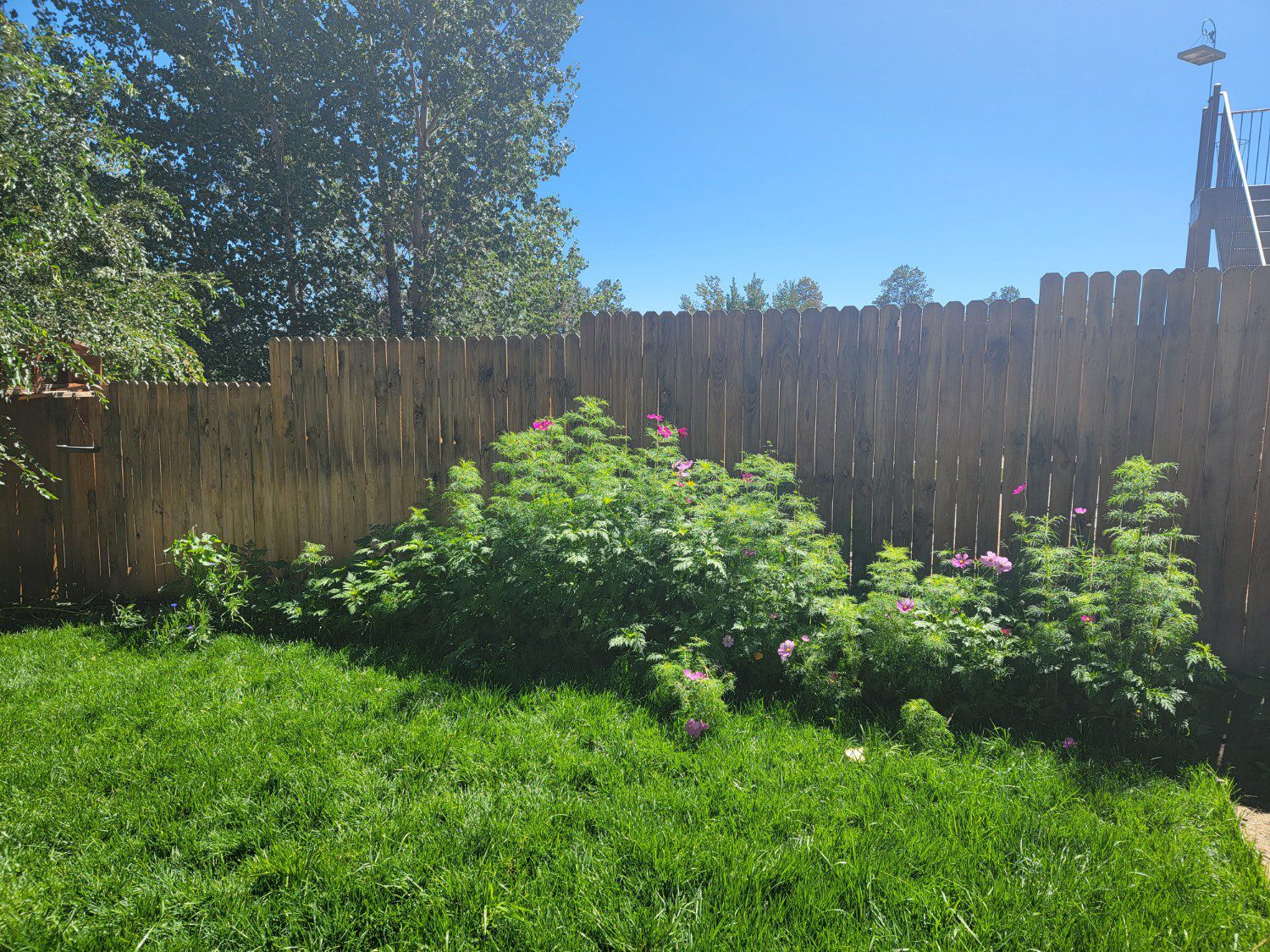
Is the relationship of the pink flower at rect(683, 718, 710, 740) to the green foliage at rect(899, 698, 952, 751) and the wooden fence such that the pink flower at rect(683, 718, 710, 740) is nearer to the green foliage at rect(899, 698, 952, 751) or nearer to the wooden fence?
the green foliage at rect(899, 698, 952, 751)

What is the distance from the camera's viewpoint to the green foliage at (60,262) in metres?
4.49

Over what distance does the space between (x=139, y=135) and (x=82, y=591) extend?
12924 mm

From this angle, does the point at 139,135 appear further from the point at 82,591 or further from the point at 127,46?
the point at 82,591

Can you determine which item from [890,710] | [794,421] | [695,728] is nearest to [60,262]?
[794,421]

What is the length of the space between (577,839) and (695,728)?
0.80 meters

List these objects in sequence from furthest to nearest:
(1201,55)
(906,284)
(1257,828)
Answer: (906,284) → (1201,55) → (1257,828)

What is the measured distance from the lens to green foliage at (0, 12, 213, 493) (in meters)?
4.49

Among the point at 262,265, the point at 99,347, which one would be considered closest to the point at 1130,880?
the point at 99,347

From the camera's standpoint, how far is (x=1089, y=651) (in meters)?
2.91

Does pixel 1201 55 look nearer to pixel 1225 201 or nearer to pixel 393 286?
pixel 1225 201

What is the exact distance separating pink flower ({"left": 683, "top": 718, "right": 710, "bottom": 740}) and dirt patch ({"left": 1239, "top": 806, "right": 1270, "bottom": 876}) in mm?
1836

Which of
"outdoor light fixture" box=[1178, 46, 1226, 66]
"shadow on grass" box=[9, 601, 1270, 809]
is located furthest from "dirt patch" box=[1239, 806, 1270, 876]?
"outdoor light fixture" box=[1178, 46, 1226, 66]

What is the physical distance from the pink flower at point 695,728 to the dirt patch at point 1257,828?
6.02 feet

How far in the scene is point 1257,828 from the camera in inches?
96.4
